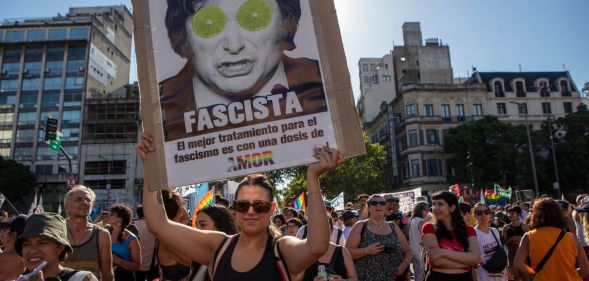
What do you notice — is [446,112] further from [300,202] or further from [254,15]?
[254,15]

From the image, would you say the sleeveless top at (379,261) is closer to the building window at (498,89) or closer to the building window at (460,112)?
the building window at (460,112)

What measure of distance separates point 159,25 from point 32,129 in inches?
2679

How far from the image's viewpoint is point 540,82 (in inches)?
2244

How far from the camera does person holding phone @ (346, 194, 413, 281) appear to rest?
5320 millimetres

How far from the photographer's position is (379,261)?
5.34 m

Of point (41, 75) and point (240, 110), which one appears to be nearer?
point (240, 110)

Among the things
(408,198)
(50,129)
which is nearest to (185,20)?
(408,198)

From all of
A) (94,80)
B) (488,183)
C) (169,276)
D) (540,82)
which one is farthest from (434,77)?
(169,276)

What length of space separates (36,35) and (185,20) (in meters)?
72.6

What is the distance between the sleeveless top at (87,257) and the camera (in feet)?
13.3

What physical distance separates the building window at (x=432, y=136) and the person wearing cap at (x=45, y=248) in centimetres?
5214

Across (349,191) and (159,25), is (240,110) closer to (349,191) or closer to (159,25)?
(159,25)

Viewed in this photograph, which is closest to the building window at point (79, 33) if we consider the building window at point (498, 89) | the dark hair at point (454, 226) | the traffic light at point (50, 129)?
the traffic light at point (50, 129)

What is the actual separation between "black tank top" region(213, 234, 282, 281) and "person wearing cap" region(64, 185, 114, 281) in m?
2.26
